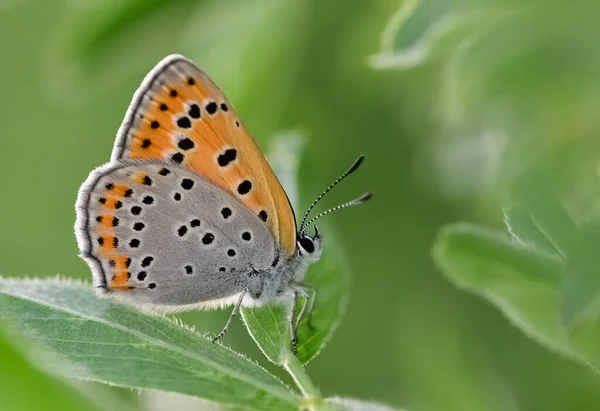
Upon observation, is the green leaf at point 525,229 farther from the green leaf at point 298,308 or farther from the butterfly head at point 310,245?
the butterfly head at point 310,245

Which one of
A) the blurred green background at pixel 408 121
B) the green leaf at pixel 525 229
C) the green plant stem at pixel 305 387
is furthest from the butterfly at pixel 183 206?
the green leaf at pixel 525 229

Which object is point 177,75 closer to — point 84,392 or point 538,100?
point 538,100

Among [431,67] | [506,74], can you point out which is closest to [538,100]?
[506,74]

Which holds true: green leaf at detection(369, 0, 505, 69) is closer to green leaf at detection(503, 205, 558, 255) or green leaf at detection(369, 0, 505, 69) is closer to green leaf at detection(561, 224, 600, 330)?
green leaf at detection(503, 205, 558, 255)

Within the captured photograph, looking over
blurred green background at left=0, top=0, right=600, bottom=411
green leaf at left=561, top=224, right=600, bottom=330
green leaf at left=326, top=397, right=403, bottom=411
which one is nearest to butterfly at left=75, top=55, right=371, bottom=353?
blurred green background at left=0, top=0, right=600, bottom=411

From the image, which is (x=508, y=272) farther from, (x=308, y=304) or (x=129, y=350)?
(x=308, y=304)

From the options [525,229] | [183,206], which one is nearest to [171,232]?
[183,206]

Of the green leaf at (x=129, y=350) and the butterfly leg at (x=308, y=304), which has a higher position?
the green leaf at (x=129, y=350)
